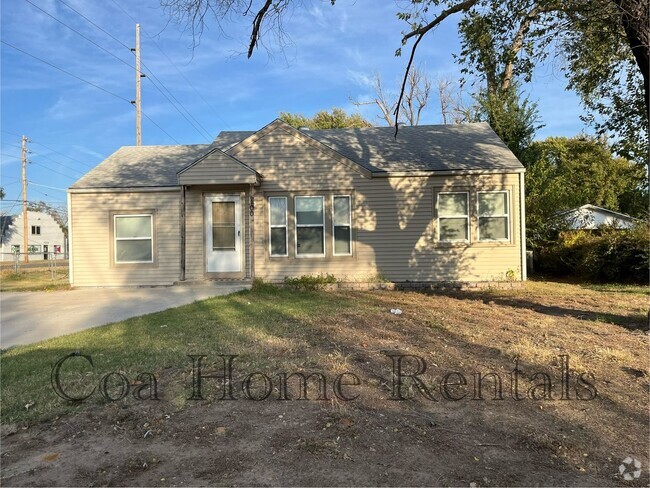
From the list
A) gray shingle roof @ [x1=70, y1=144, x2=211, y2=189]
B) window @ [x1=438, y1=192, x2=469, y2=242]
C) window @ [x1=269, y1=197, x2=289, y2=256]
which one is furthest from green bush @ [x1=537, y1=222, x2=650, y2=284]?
gray shingle roof @ [x1=70, y1=144, x2=211, y2=189]

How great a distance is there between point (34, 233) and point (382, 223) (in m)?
66.2

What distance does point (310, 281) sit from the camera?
11570 millimetres

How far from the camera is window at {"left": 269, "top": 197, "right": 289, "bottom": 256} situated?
12281 mm

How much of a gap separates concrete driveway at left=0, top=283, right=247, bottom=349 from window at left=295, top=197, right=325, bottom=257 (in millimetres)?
2097

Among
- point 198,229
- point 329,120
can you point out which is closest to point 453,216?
point 198,229

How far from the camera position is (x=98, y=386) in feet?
13.8

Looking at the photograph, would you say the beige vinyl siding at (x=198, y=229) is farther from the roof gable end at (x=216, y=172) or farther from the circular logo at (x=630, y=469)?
the circular logo at (x=630, y=469)

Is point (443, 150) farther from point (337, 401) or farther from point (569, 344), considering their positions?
point (337, 401)

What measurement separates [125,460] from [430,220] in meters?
10.3

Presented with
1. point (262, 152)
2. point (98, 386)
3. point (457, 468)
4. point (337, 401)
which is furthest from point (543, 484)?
point (262, 152)

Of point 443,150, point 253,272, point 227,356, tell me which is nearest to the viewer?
point 227,356

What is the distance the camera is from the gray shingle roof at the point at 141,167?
1266cm

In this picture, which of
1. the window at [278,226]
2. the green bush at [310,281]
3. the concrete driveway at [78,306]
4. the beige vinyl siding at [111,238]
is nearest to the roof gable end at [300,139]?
the window at [278,226]

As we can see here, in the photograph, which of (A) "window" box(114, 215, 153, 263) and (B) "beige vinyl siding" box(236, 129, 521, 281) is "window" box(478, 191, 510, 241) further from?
(A) "window" box(114, 215, 153, 263)
